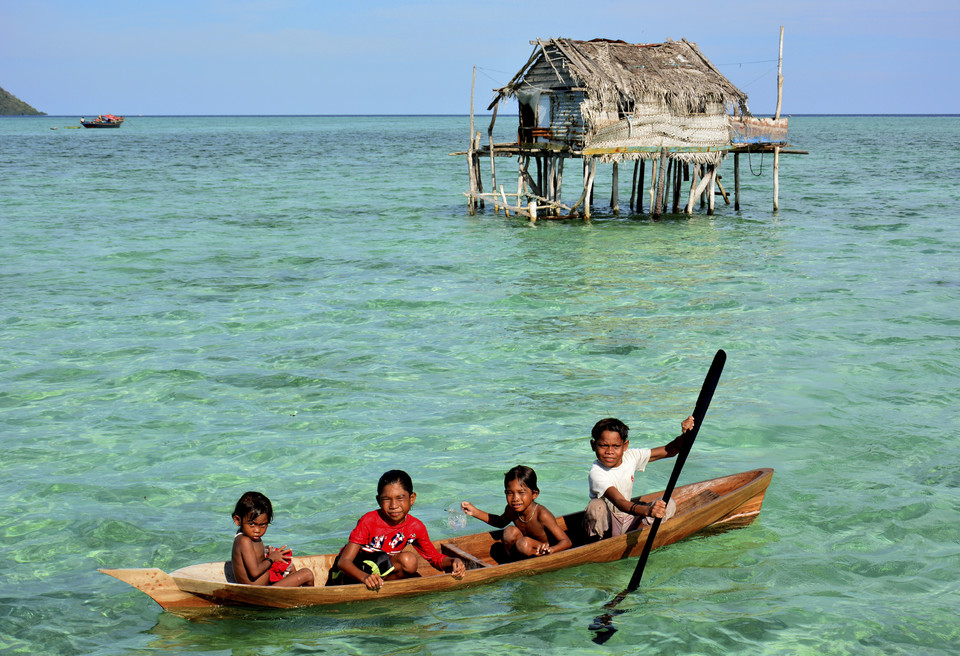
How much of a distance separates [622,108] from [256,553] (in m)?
21.7

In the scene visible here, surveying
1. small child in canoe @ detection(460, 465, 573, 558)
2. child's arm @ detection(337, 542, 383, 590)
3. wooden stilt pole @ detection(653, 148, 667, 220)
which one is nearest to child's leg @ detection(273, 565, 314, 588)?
child's arm @ detection(337, 542, 383, 590)

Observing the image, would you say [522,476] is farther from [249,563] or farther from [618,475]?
[249,563]

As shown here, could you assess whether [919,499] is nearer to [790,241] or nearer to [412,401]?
Answer: [412,401]

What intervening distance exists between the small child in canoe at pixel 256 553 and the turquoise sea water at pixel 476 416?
1.10ft

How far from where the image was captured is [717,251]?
73.4 feet

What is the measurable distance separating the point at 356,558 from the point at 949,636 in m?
4.01

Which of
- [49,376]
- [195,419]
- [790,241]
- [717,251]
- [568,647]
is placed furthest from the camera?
[790,241]

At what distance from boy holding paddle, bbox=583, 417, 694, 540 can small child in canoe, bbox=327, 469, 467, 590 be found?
1117mm

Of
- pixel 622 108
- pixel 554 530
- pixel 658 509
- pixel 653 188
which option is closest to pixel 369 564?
pixel 554 530

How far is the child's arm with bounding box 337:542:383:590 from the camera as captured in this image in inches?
235

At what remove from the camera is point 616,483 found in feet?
21.8

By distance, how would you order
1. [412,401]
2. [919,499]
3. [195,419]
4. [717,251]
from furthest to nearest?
[717,251], [412,401], [195,419], [919,499]

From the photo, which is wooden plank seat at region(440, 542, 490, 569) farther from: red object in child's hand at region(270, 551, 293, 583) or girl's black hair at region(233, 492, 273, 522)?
girl's black hair at region(233, 492, 273, 522)

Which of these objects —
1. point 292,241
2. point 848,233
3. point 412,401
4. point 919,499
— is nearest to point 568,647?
point 919,499
